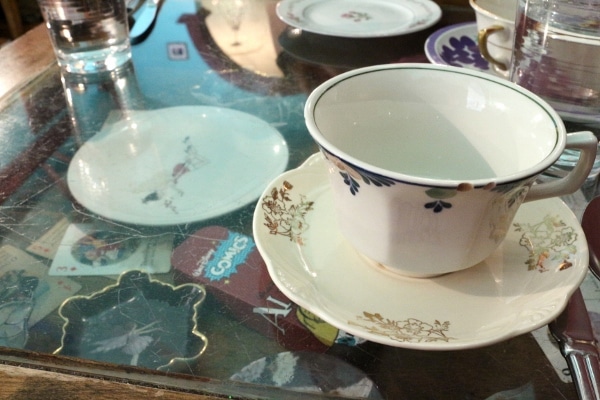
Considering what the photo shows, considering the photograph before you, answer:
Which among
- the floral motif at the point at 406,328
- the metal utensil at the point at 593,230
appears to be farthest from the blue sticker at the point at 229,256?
the metal utensil at the point at 593,230

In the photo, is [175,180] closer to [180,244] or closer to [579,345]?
[180,244]

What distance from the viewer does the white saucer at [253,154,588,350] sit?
0.82 ft

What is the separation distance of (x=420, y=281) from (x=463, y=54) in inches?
13.4

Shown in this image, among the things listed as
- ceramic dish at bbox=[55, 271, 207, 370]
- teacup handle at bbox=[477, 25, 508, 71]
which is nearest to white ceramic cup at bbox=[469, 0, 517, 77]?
teacup handle at bbox=[477, 25, 508, 71]

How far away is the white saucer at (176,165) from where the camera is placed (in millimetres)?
381

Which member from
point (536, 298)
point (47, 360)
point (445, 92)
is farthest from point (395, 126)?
point (47, 360)

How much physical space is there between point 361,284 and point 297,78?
31 centimetres

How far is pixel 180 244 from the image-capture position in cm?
35

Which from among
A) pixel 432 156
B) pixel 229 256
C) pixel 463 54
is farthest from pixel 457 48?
pixel 229 256

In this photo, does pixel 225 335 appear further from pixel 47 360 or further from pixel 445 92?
pixel 445 92

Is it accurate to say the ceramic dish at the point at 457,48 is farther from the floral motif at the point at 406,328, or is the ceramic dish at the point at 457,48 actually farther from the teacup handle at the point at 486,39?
the floral motif at the point at 406,328

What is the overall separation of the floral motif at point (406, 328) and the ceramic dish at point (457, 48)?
0.33m

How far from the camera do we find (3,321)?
298 millimetres

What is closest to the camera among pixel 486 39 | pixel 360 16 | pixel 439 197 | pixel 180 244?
pixel 439 197
